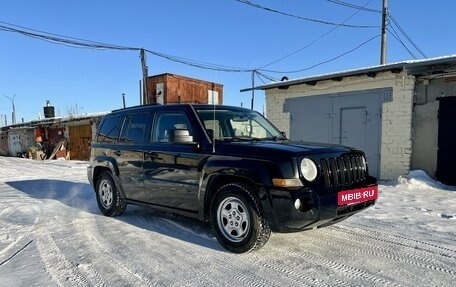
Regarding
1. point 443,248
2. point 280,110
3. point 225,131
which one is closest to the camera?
point 443,248

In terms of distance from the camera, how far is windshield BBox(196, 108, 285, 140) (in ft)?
16.3

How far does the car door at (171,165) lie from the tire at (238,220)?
46 centimetres

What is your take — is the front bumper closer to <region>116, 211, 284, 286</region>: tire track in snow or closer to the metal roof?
<region>116, 211, 284, 286</region>: tire track in snow

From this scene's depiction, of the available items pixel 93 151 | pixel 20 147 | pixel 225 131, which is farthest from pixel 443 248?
pixel 20 147

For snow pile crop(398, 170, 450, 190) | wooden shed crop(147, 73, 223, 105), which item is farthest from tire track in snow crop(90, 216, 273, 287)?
wooden shed crop(147, 73, 223, 105)

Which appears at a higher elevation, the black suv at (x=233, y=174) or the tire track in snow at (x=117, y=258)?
the black suv at (x=233, y=174)

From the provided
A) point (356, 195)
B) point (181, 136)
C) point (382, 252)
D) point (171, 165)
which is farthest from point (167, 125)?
point (382, 252)

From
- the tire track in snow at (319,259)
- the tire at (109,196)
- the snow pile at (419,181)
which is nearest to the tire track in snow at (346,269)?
the tire track in snow at (319,259)

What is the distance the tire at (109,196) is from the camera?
20.7 feet

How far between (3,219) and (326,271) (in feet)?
18.2

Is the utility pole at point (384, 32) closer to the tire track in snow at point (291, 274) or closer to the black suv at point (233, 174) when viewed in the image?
the black suv at point (233, 174)

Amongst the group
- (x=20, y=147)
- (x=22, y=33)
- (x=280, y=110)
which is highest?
(x=22, y=33)

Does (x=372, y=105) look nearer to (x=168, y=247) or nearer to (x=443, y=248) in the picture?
(x=443, y=248)

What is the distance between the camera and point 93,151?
23.3 feet
